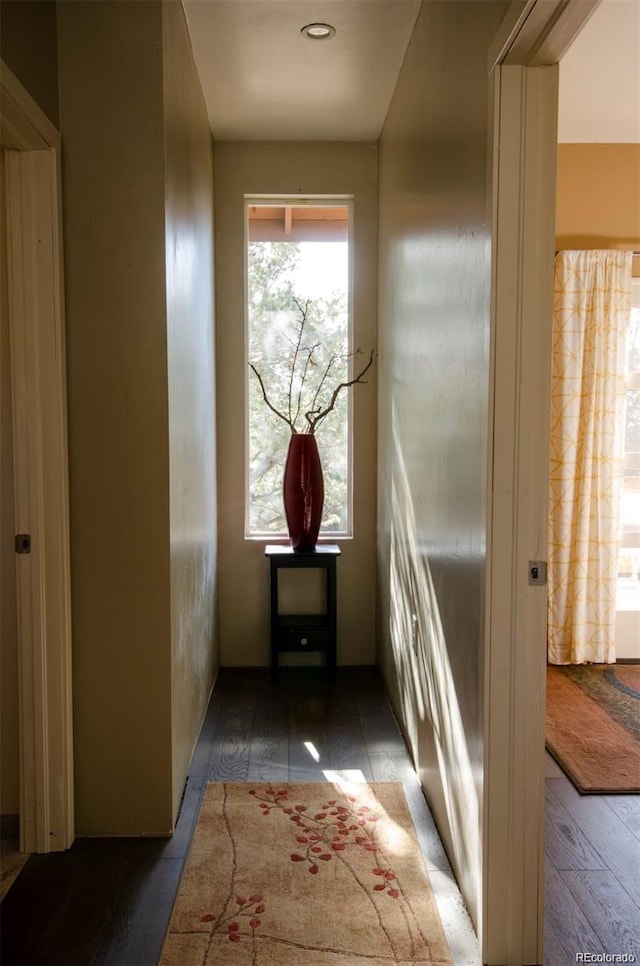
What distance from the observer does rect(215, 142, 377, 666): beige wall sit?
390 centimetres

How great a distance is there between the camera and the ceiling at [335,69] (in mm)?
2645

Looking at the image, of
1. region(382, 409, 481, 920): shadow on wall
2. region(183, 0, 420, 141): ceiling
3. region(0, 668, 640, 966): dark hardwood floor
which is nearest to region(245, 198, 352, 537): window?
region(183, 0, 420, 141): ceiling

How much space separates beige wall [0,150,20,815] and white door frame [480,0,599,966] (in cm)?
145

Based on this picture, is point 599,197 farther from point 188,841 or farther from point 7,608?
point 188,841

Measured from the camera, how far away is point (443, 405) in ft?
7.41

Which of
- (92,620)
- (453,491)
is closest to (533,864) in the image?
(453,491)

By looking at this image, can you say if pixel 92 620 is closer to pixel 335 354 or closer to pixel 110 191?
pixel 110 191

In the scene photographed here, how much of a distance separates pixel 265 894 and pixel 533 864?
0.74 metres

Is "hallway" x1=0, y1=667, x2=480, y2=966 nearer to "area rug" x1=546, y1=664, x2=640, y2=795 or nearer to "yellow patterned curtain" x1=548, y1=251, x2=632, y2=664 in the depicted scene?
"area rug" x1=546, y1=664, x2=640, y2=795

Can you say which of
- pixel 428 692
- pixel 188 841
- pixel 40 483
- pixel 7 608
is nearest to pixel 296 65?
pixel 40 483

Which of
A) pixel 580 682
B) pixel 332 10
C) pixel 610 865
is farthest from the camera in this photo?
pixel 580 682

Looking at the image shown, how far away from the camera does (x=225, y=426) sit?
399cm

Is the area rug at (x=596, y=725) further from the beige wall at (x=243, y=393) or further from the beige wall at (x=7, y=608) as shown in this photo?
the beige wall at (x=7, y=608)

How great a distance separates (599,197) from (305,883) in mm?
3689
